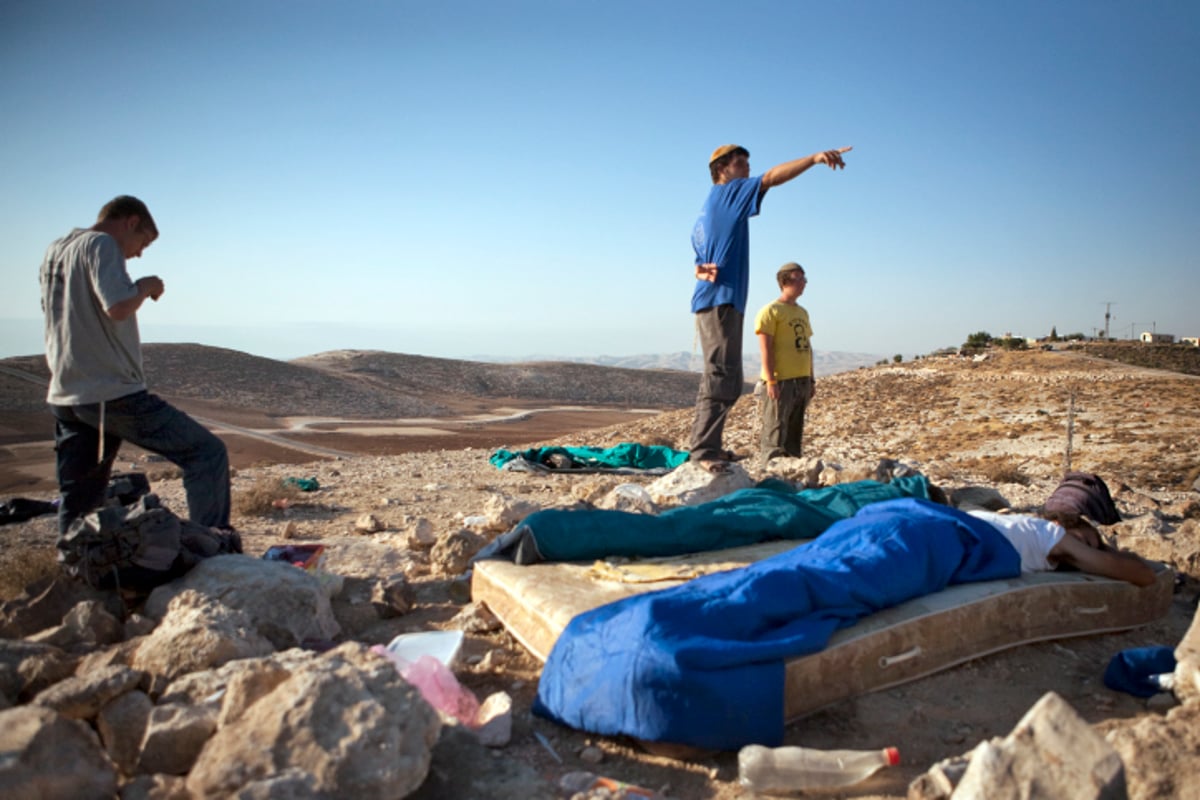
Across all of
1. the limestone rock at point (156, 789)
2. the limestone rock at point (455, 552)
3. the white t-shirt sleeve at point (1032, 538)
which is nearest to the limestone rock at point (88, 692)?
the limestone rock at point (156, 789)

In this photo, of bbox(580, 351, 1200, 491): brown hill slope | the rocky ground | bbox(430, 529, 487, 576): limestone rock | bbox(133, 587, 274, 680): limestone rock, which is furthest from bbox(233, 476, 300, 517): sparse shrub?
bbox(580, 351, 1200, 491): brown hill slope

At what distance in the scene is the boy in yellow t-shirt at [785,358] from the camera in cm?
665

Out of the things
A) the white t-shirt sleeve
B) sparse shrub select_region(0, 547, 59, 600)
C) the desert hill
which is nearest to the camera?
the white t-shirt sleeve

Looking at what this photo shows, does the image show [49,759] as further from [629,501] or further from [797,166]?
[797,166]

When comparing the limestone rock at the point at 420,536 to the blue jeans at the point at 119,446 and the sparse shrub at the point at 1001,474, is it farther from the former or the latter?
the sparse shrub at the point at 1001,474

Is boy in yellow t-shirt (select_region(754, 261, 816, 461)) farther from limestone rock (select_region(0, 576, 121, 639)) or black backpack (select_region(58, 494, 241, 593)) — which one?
limestone rock (select_region(0, 576, 121, 639))

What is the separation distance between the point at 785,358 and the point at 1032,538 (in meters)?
3.10

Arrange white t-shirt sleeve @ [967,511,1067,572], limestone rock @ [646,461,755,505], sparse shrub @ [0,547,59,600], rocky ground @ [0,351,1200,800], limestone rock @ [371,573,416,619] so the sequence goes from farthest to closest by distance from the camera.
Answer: limestone rock @ [646,461,755,505] → sparse shrub @ [0,547,59,600] → limestone rock @ [371,573,416,619] → white t-shirt sleeve @ [967,511,1067,572] → rocky ground @ [0,351,1200,800]

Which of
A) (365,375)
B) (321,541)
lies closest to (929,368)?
(321,541)

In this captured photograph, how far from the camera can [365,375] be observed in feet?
156

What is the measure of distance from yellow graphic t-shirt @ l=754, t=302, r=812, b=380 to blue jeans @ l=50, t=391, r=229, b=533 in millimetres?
4369

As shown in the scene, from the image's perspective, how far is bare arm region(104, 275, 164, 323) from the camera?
3.82 m

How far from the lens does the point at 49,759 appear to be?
1.98m

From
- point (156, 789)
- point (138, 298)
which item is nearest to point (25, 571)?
point (138, 298)
